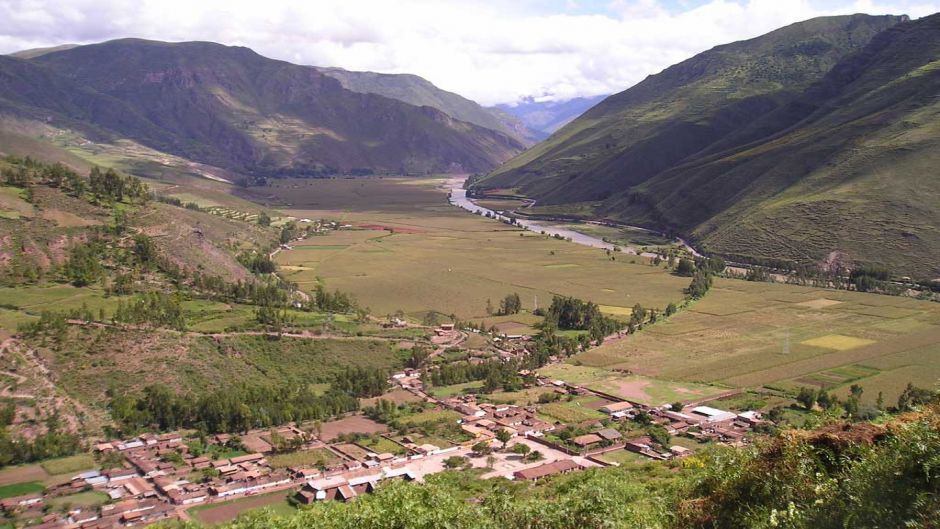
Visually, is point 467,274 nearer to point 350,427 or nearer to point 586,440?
point 350,427

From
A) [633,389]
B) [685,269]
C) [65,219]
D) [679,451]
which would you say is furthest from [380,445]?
[685,269]

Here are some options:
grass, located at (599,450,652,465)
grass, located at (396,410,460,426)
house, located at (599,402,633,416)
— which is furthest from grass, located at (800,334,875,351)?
grass, located at (396,410,460,426)

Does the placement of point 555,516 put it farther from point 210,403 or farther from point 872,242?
point 872,242

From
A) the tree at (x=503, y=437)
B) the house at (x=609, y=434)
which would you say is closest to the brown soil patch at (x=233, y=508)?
the tree at (x=503, y=437)

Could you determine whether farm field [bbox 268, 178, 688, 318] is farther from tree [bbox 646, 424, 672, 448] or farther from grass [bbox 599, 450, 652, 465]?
grass [bbox 599, 450, 652, 465]

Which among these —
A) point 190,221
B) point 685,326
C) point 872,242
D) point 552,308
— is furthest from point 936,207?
point 190,221

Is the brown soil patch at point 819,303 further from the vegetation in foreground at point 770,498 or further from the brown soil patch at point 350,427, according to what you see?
the vegetation in foreground at point 770,498
